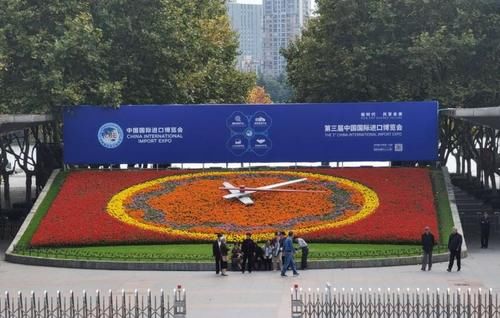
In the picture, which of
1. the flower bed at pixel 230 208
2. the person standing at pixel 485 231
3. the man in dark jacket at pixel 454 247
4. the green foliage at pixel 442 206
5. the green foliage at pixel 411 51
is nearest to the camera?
the man in dark jacket at pixel 454 247

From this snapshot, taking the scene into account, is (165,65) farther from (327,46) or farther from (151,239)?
(151,239)

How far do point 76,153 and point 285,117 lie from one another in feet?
23.3

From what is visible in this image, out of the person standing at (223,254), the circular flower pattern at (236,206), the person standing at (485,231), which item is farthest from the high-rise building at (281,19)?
the person standing at (223,254)

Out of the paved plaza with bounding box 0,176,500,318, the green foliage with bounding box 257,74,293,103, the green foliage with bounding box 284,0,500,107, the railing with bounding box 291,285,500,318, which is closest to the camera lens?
the railing with bounding box 291,285,500,318

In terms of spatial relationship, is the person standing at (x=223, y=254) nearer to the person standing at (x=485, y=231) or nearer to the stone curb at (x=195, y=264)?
the stone curb at (x=195, y=264)

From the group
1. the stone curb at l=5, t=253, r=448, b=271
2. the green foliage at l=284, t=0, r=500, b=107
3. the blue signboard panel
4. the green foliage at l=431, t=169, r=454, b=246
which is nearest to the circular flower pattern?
the blue signboard panel

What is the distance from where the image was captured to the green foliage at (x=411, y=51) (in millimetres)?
35875

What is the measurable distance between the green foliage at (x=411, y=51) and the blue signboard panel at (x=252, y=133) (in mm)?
3047

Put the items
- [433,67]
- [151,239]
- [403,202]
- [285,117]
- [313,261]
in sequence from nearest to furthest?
[313,261]
[151,239]
[403,202]
[285,117]
[433,67]

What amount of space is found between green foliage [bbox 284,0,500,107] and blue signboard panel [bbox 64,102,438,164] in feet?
10.00

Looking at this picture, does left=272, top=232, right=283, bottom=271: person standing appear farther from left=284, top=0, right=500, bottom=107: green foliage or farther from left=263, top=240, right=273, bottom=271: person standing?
left=284, top=0, right=500, bottom=107: green foliage

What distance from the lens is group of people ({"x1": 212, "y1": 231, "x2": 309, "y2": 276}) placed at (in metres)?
23.6

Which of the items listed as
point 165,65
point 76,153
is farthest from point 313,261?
Answer: point 165,65

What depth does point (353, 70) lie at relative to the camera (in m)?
36.7
